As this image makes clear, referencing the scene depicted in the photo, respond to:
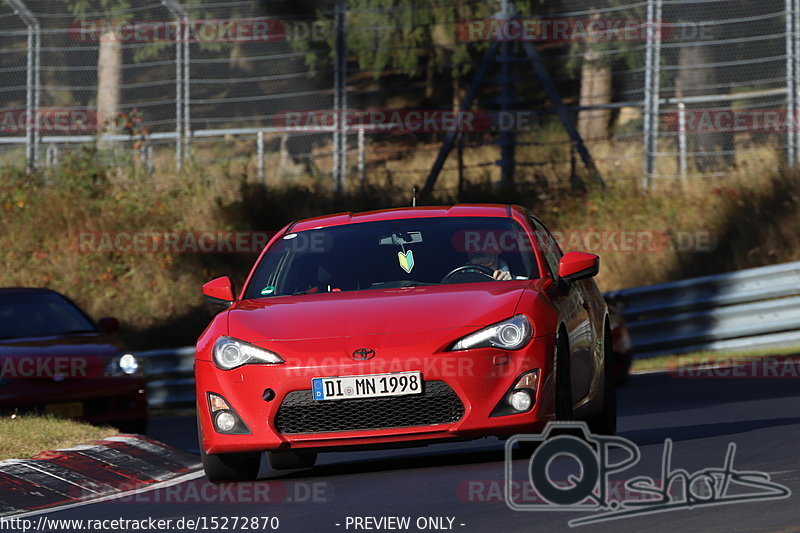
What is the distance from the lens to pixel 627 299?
64.8ft

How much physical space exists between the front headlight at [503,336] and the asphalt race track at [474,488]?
695 millimetres

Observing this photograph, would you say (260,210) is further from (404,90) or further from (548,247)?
(548,247)

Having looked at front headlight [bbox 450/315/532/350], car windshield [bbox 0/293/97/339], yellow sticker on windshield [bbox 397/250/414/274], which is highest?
yellow sticker on windshield [bbox 397/250/414/274]

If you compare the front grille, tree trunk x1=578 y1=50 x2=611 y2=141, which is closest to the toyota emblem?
the front grille

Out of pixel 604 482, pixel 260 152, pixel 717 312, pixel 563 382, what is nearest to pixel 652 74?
pixel 260 152

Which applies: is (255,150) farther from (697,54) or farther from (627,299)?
(627,299)

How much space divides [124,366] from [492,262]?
17.7 feet

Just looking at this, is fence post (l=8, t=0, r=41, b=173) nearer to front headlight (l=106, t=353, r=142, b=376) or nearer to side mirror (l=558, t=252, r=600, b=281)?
front headlight (l=106, t=353, r=142, b=376)

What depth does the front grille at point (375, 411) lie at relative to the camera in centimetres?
883

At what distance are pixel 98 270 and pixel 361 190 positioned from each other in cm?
422

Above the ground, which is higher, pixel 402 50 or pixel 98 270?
pixel 402 50

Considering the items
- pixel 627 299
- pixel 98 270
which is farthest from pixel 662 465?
pixel 98 270

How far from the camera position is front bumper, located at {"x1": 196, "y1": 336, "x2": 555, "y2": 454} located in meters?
8.80

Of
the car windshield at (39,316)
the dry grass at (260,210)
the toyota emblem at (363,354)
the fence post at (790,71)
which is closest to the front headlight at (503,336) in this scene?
the toyota emblem at (363,354)
